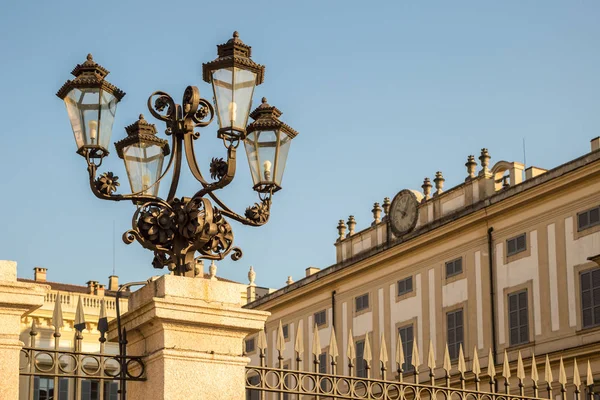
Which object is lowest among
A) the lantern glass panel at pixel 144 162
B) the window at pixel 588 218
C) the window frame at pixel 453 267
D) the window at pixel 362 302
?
the lantern glass panel at pixel 144 162

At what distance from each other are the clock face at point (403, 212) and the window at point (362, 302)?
2.73m

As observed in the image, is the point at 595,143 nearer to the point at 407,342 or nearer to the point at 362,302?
the point at 407,342

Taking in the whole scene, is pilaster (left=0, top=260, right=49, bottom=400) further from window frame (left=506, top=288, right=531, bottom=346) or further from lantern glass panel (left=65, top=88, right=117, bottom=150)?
window frame (left=506, top=288, right=531, bottom=346)

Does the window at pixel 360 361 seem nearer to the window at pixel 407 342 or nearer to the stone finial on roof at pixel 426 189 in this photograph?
the window at pixel 407 342

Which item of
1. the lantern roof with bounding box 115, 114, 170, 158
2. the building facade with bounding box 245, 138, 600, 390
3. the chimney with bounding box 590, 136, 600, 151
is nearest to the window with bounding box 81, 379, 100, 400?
the building facade with bounding box 245, 138, 600, 390

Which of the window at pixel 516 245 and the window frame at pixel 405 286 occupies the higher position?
the window at pixel 516 245

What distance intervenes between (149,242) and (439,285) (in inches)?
1194

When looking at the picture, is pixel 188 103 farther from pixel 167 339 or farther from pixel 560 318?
pixel 560 318

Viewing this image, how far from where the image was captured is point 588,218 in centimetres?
3253

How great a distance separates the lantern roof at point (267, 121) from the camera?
898cm

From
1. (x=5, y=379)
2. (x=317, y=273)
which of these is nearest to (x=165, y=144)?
(x=5, y=379)

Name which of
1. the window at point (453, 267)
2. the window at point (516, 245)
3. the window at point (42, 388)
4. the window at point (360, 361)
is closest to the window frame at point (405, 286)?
the window at point (453, 267)

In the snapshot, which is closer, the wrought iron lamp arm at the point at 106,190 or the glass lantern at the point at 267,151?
the wrought iron lamp arm at the point at 106,190

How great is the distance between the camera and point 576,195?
33031mm
